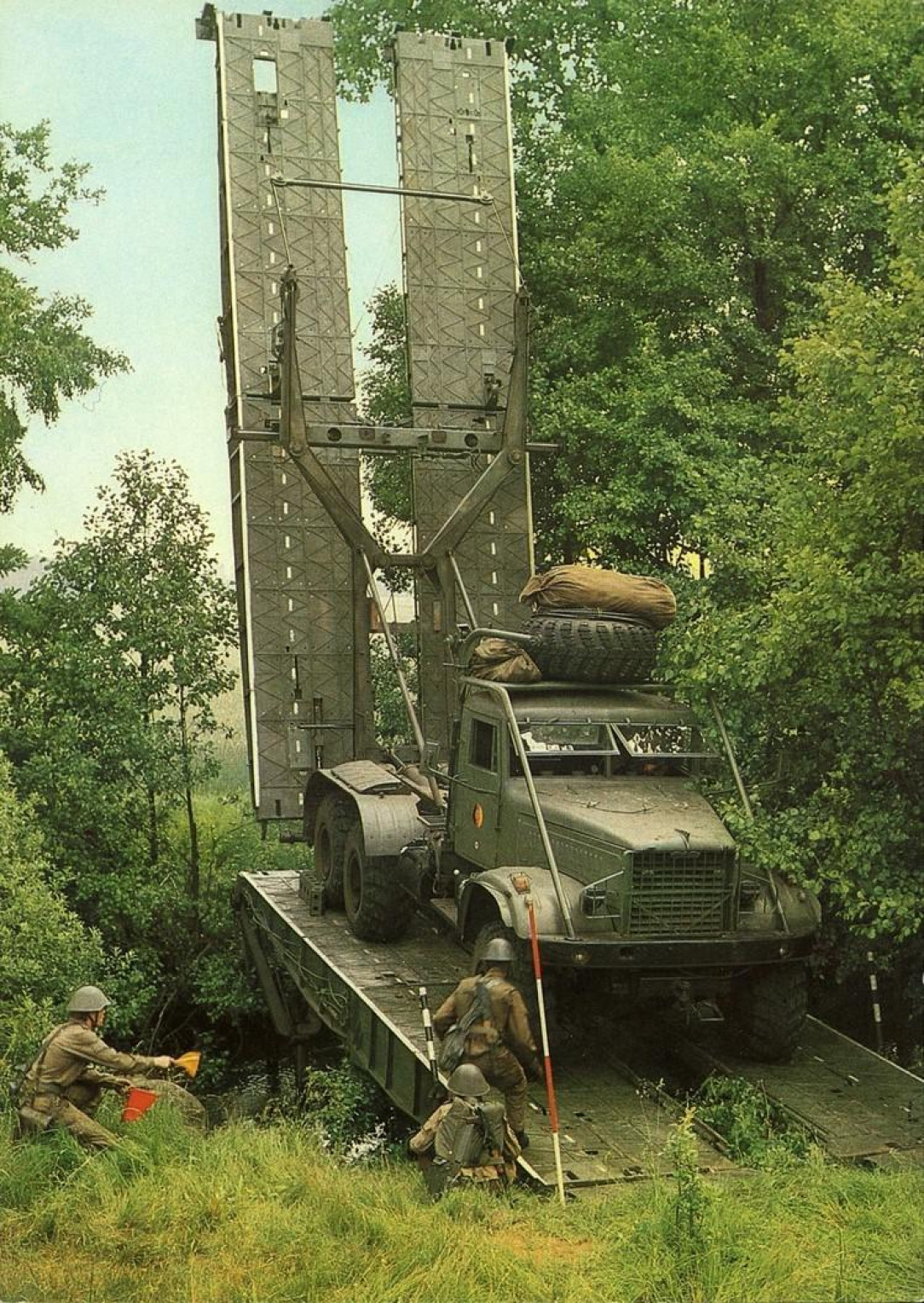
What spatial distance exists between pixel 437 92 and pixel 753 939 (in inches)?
405

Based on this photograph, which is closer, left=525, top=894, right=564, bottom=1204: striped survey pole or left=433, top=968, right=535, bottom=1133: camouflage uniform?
left=525, top=894, right=564, bottom=1204: striped survey pole

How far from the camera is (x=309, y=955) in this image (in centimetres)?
1291

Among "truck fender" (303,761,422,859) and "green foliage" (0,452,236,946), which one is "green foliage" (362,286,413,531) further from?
"truck fender" (303,761,422,859)

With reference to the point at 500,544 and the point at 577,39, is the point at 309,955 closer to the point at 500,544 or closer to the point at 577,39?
the point at 500,544

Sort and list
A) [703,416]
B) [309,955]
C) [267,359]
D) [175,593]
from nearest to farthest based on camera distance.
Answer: [309,955] < [267,359] < [703,416] < [175,593]

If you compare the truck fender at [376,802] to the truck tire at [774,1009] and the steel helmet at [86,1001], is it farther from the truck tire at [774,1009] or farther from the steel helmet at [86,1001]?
the steel helmet at [86,1001]

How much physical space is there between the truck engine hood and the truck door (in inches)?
11.5

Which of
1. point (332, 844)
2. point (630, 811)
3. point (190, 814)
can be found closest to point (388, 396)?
point (190, 814)

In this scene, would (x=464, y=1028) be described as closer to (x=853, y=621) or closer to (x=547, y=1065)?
(x=547, y=1065)

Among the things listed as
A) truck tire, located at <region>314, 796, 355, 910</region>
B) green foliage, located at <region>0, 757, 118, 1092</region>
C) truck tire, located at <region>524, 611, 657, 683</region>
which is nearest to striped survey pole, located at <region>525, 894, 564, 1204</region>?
truck tire, located at <region>524, 611, 657, 683</region>

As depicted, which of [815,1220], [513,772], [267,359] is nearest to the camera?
[815,1220]

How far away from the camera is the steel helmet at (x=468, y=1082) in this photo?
27.9ft

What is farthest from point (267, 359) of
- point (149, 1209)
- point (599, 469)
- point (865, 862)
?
point (149, 1209)

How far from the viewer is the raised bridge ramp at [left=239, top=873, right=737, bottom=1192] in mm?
8930
